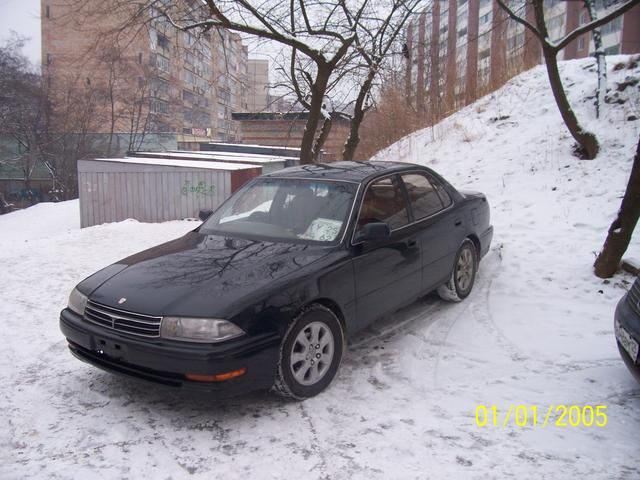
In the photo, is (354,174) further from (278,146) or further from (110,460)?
(278,146)

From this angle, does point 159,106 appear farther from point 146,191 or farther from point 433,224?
point 433,224

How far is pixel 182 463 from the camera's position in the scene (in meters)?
2.91

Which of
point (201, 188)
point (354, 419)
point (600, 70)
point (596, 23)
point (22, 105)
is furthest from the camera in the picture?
point (22, 105)

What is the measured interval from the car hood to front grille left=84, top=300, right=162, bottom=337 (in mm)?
40

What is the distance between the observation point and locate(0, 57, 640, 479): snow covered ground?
290cm

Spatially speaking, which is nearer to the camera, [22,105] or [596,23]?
[596,23]

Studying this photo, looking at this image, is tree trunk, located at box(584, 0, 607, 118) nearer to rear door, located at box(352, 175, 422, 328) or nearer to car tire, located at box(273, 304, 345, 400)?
rear door, located at box(352, 175, 422, 328)

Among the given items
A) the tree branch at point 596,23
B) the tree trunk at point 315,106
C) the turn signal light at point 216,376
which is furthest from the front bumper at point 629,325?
the tree trunk at point 315,106

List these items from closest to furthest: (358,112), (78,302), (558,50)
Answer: (78,302), (558,50), (358,112)

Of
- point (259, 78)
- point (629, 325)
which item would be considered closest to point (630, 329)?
point (629, 325)

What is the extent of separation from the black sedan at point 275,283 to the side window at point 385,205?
12mm

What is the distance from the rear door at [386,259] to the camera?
4.08 metres

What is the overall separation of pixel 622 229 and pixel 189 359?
485 cm

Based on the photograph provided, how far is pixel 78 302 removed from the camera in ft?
12.3
